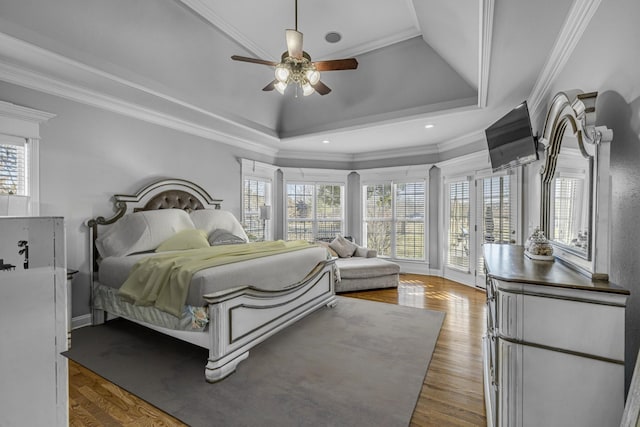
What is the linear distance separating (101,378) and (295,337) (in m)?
1.57

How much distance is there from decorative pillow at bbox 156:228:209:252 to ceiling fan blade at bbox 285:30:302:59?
2390 millimetres

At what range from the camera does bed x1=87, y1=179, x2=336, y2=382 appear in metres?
2.27

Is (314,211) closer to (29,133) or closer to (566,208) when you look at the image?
(29,133)

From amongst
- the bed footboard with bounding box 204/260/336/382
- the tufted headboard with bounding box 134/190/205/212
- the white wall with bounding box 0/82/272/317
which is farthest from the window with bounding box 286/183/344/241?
the bed footboard with bounding box 204/260/336/382

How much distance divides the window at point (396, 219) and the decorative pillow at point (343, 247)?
3.26ft

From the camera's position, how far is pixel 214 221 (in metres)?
4.33

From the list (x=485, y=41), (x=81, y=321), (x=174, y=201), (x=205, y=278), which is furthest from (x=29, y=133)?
(x=485, y=41)

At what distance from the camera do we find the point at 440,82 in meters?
3.89

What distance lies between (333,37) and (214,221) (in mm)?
2910

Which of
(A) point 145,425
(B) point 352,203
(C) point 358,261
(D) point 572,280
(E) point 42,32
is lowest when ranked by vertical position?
(A) point 145,425

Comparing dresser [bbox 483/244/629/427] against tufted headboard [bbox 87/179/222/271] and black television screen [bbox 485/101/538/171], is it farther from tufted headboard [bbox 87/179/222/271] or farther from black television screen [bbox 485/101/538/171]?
tufted headboard [bbox 87/179/222/271]

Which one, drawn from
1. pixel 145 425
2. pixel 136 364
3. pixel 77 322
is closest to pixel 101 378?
pixel 136 364

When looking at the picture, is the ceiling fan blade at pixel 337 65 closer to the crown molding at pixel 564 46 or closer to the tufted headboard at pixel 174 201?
the crown molding at pixel 564 46

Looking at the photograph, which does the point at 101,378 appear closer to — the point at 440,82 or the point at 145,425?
the point at 145,425
